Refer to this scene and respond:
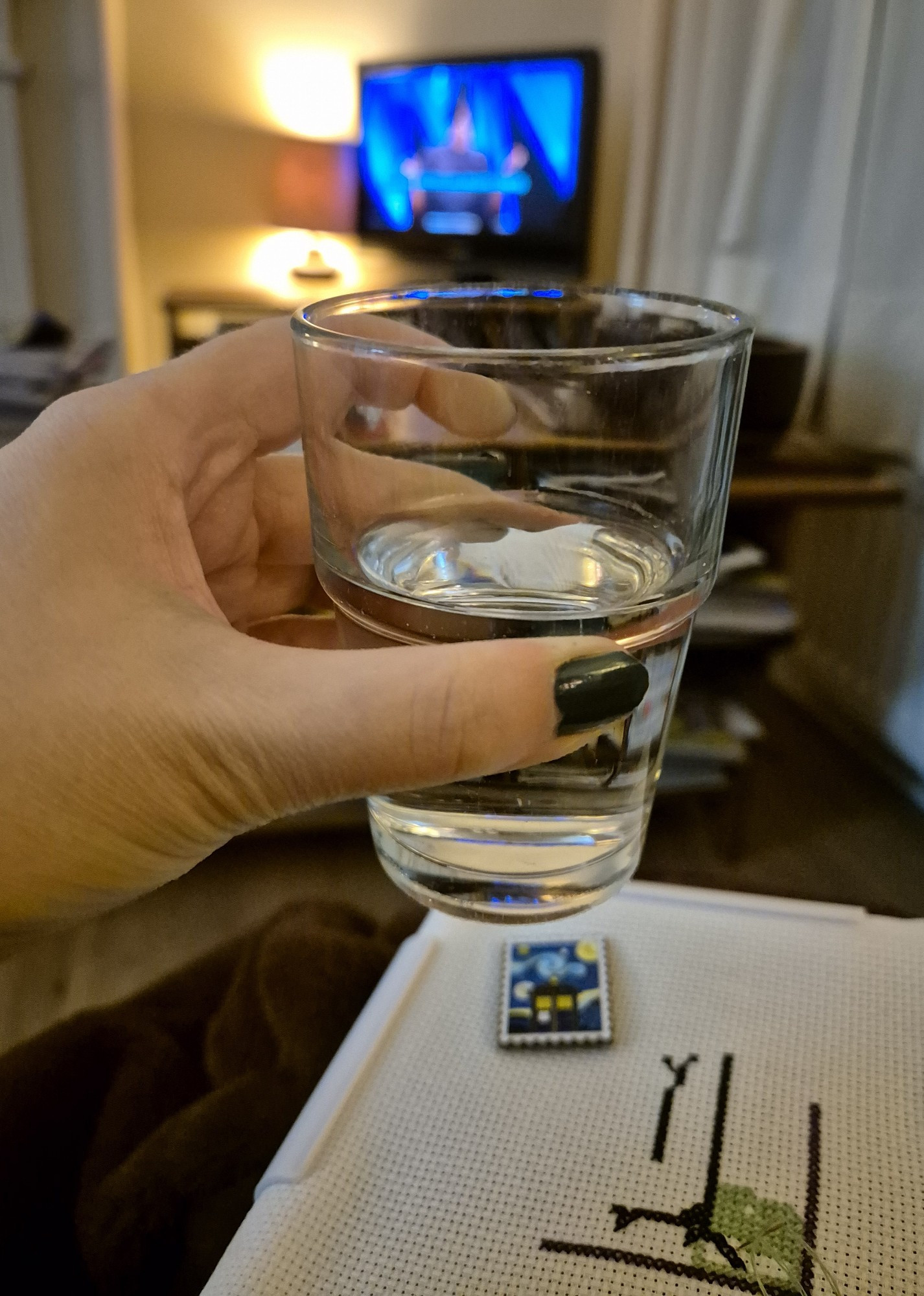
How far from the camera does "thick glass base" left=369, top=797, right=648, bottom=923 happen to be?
0.46 m

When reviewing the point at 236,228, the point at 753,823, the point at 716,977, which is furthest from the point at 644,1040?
the point at 236,228

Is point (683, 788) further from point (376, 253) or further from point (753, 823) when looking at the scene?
point (376, 253)

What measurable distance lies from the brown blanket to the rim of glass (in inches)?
19.6

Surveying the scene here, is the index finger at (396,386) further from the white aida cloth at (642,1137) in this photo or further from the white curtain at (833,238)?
the white curtain at (833,238)

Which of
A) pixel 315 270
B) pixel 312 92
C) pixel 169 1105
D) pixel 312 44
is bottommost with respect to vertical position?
pixel 169 1105

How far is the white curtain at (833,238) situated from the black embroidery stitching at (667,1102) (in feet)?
3.23

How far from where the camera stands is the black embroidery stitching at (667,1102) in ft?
1.90

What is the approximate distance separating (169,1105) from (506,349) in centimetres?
55

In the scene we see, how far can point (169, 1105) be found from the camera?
680 millimetres

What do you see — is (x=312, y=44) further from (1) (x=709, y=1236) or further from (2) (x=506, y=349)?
(1) (x=709, y=1236)

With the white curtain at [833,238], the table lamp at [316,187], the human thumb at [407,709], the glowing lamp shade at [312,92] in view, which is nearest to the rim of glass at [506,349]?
the human thumb at [407,709]

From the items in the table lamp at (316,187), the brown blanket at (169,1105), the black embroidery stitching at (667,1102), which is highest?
the table lamp at (316,187)

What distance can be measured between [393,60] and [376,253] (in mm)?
562

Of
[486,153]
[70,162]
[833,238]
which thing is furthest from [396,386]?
[70,162]
